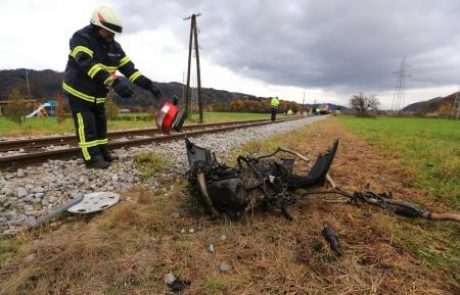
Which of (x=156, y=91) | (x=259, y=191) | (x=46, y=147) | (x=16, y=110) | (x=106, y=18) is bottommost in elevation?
(x=46, y=147)

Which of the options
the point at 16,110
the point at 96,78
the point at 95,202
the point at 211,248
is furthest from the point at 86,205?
the point at 16,110

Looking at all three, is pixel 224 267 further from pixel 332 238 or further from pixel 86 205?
pixel 86 205

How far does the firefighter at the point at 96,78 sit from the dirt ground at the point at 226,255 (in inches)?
73.2

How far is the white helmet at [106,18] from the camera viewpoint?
13.5 ft

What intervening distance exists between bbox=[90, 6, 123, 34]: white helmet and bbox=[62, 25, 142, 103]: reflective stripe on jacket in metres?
0.18

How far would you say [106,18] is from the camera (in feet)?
13.5

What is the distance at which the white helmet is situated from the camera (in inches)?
162

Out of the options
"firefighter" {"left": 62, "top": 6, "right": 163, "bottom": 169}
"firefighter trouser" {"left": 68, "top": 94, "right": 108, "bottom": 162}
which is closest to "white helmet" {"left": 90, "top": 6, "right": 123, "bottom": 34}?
"firefighter" {"left": 62, "top": 6, "right": 163, "bottom": 169}

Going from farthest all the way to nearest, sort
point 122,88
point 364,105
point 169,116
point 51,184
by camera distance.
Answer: point 364,105, point 122,88, point 51,184, point 169,116

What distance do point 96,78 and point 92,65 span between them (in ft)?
0.72

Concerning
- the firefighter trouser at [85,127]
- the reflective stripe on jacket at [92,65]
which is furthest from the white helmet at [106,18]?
the firefighter trouser at [85,127]

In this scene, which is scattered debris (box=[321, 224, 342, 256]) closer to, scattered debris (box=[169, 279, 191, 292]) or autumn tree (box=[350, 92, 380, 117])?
scattered debris (box=[169, 279, 191, 292])

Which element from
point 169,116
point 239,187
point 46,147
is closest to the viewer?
point 239,187

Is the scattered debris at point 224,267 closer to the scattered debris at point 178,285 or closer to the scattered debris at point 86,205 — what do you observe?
the scattered debris at point 178,285
